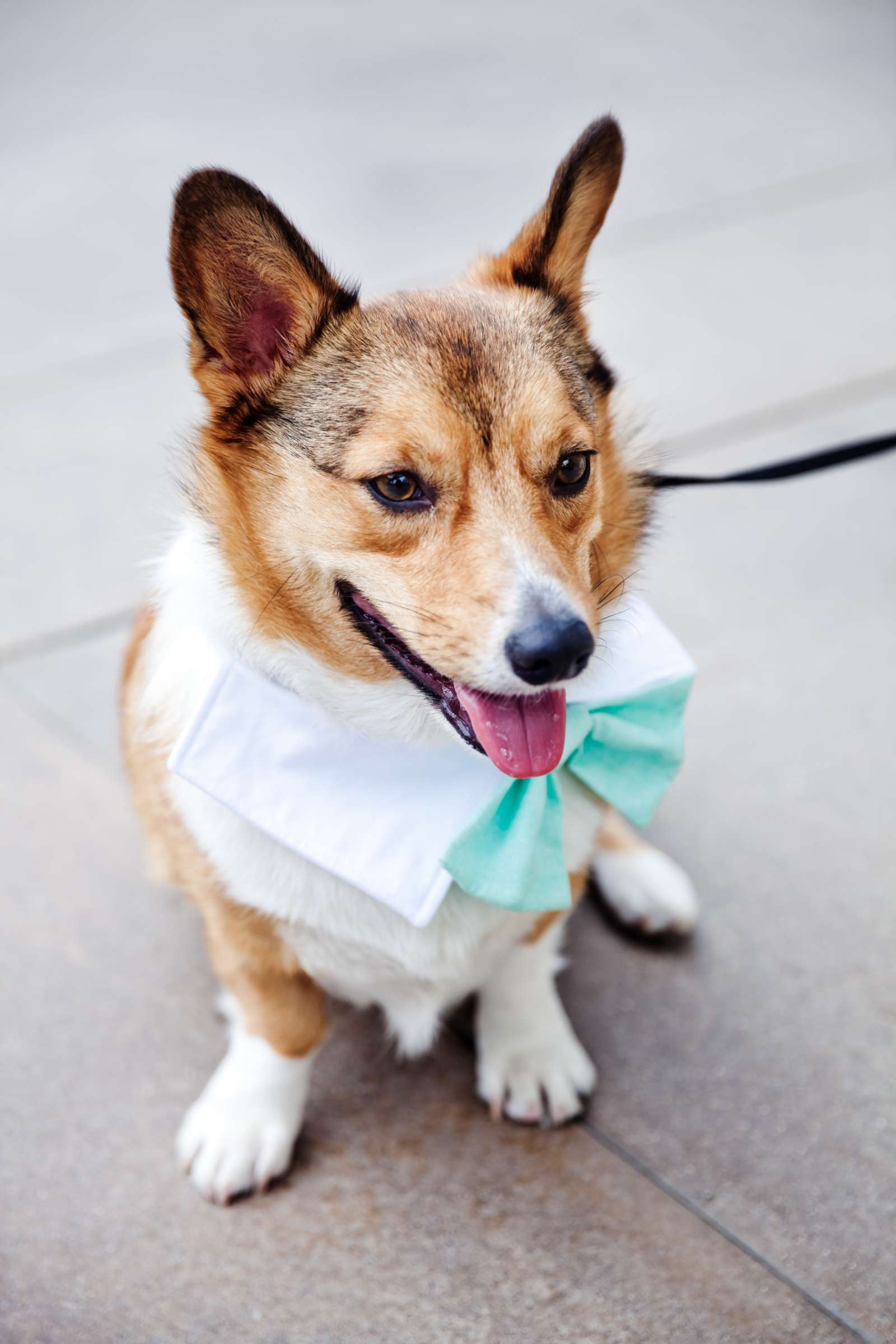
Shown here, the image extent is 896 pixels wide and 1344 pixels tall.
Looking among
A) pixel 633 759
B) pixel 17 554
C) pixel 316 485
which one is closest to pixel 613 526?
pixel 633 759

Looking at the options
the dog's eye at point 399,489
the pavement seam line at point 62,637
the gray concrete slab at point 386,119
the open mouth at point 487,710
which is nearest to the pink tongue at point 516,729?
the open mouth at point 487,710

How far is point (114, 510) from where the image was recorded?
426 centimetres

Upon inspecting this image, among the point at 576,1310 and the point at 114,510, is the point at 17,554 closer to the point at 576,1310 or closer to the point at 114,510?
the point at 114,510

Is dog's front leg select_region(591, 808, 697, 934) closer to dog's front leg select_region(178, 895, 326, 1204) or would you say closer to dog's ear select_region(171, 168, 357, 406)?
dog's front leg select_region(178, 895, 326, 1204)

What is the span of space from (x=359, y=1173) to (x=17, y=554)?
262cm

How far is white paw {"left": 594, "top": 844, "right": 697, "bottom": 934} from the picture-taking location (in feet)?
8.92

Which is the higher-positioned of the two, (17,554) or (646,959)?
(646,959)

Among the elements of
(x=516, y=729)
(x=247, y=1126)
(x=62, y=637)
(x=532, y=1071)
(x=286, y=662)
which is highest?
(x=516, y=729)

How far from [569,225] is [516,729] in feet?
3.17

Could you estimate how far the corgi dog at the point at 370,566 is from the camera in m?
1.78

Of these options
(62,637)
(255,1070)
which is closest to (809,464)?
(255,1070)

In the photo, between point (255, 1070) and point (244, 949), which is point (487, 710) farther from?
point (255, 1070)

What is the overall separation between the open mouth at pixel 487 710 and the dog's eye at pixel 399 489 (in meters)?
0.16

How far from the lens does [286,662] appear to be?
1979 mm
